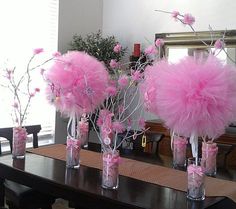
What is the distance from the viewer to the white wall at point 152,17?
3.37 m

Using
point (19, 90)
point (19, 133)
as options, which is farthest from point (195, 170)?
point (19, 90)

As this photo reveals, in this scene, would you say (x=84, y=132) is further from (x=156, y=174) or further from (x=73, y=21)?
(x=73, y=21)

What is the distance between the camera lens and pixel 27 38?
353 cm

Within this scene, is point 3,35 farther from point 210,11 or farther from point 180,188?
point 180,188

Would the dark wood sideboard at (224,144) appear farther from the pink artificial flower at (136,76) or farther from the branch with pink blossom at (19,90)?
the branch with pink blossom at (19,90)

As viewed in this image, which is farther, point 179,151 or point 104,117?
point 179,151

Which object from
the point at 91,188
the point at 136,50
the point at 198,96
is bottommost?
the point at 91,188

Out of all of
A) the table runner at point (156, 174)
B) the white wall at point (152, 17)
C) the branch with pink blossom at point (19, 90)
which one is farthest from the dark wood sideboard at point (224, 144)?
the white wall at point (152, 17)

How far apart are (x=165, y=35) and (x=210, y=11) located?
53 centimetres

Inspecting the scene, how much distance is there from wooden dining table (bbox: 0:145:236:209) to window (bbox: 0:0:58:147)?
1.38 m

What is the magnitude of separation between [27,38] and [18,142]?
173 cm

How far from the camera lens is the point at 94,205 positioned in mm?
1480

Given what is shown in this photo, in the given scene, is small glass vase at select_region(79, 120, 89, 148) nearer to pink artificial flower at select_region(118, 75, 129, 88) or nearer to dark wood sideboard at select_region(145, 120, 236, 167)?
dark wood sideboard at select_region(145, 120, 236, 167)

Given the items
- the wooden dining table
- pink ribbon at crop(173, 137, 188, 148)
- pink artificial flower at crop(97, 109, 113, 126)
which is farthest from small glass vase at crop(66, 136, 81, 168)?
pink ribbon at crop(173, 137, 188, 148)
